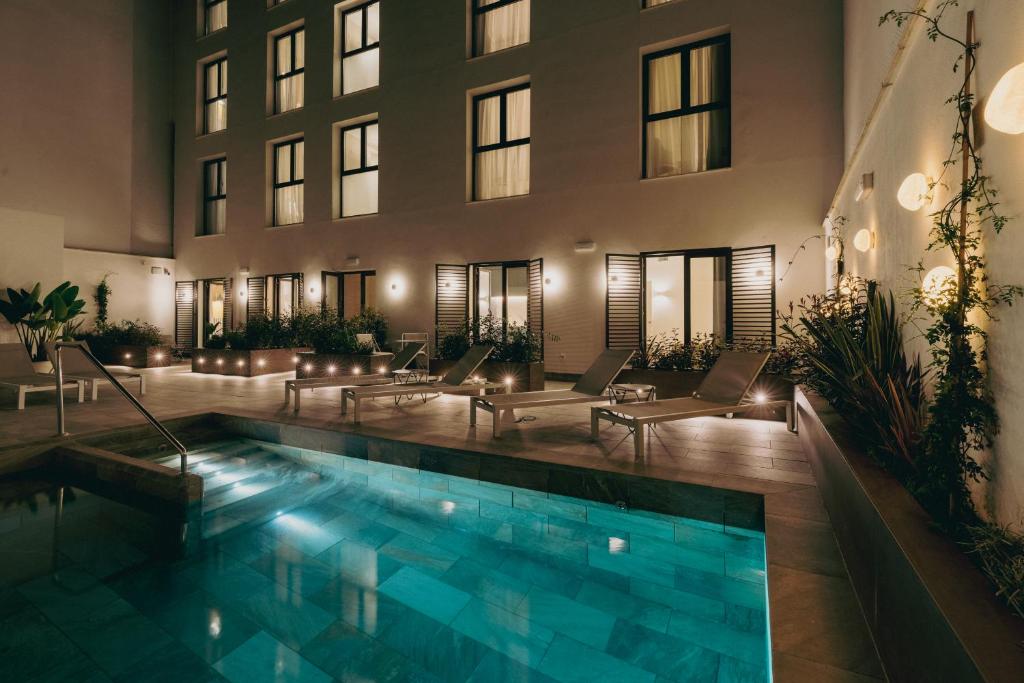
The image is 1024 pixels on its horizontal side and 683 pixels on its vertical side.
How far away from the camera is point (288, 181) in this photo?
13.9 m

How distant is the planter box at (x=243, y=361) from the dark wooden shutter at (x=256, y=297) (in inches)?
96.7

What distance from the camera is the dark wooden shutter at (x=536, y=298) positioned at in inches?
400

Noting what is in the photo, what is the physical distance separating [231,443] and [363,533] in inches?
112

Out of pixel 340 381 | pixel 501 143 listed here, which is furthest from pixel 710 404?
pixel 501 143

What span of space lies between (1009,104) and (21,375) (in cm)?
1052

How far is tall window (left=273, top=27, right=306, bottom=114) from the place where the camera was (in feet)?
45.0

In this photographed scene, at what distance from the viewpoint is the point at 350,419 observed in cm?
593

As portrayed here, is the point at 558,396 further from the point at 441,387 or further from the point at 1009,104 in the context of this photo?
the point at 1009,104

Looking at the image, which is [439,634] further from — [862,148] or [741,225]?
[741,225]

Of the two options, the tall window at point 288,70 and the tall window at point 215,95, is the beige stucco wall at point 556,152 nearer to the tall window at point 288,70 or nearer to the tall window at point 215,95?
the tall window at point 288,70

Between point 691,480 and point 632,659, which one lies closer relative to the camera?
point 632,659

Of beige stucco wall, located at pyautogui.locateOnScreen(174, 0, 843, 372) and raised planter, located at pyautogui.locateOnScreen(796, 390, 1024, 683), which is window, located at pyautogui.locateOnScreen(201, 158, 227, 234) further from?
raised planter, located at pyautogui.locateOnScreen(796, 390, 1024, 683)

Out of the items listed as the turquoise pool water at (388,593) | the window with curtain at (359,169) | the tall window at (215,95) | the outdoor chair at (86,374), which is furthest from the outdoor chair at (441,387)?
the tall window at (215,95)

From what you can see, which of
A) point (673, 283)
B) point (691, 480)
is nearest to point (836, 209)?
point (673, 283)
